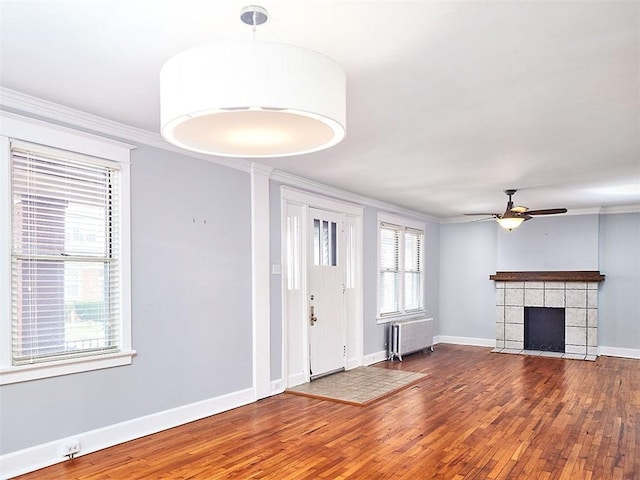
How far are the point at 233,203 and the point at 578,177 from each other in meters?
4.18

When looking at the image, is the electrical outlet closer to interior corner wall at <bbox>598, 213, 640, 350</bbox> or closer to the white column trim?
the white column trim

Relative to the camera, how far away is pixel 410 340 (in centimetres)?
798

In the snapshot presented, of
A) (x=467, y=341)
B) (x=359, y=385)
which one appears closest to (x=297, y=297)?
(x=359, y=385)

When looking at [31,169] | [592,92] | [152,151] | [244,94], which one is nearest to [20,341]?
[31,169]

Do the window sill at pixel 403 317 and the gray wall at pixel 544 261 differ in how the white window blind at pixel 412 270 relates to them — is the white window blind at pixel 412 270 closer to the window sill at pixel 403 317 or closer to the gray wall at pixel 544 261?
the window sill at pixel 403 317

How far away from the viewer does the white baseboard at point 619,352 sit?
8.00 meters

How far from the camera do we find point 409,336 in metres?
7.95

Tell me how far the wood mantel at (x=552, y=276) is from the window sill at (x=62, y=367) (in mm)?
7134

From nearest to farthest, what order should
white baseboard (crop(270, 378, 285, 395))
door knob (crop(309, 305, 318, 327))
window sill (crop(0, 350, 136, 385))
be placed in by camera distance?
window sill (crop(0, 350, 136, 385)), white baseboard (crop(270, 378, 285, 395)), door knob (crop(309, 305, 318, 327))

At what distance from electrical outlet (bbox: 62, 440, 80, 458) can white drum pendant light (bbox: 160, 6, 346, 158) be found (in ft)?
8.70

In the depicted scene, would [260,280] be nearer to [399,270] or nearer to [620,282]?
[399,270]

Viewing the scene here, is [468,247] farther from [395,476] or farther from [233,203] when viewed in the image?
[395,476]

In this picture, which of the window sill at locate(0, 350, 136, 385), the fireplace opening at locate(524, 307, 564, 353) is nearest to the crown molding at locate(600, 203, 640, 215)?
the fireplace opening at locate(524, 307, 564, 353)

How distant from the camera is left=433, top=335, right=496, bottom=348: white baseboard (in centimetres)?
926
